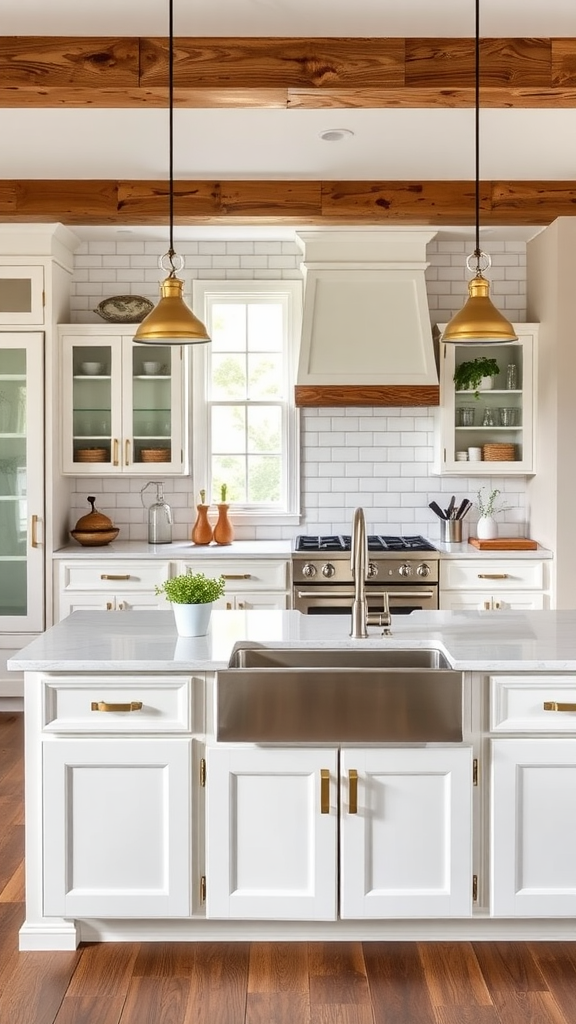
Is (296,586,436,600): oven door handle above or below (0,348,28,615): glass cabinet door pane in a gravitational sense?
below

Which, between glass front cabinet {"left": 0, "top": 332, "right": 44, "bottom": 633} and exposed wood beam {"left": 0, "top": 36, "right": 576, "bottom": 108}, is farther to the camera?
glass front cabinet {"left": 0, "top": 332, "right": 44, "bottom": 633}

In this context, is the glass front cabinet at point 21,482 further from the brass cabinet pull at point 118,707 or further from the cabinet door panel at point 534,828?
the cabinet door panel at point 534,828

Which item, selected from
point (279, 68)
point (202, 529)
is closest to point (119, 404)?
point (202, 529)

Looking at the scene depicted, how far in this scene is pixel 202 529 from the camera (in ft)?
18.5

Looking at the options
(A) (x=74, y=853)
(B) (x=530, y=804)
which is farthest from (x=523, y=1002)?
(A) (x=74, y=853)

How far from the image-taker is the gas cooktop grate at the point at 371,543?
527 centimetres

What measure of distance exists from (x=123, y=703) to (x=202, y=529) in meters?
2.91

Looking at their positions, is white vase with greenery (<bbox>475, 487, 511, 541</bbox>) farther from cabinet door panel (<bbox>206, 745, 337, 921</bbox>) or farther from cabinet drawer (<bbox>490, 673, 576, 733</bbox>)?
cabinet door panel (<bbox>206, 745, 337, 921</bbox>)

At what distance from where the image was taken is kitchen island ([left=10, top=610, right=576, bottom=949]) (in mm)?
2752

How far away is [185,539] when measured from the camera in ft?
19.6

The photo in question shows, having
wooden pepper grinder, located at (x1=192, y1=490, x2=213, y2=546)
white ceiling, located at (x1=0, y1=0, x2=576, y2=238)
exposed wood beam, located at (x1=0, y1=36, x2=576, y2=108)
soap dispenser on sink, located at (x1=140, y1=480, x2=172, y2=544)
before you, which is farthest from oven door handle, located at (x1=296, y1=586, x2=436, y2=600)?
exposed wood beam, located at (x1=0, y1=36, x2=576, y2=108)

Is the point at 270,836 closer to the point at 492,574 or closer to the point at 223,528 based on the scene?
the point at 492,574

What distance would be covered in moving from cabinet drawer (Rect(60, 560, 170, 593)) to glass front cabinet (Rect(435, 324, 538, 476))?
187 cm

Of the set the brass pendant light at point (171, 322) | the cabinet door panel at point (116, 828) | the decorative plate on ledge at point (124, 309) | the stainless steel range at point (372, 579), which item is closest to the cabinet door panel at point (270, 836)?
the cabinet door panel at point (116, 828)
